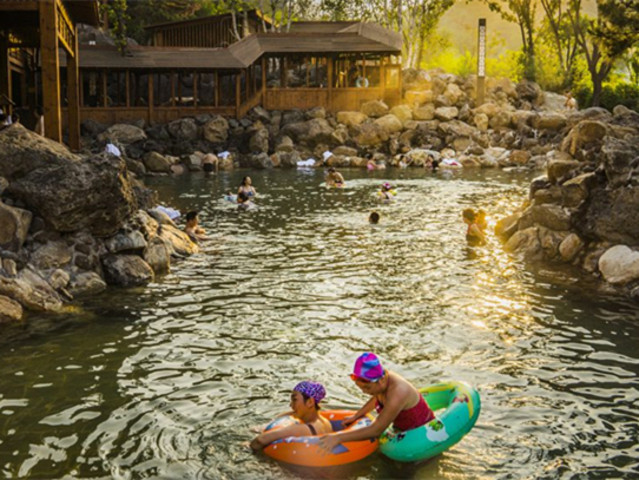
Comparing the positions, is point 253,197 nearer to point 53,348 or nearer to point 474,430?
point 53,348

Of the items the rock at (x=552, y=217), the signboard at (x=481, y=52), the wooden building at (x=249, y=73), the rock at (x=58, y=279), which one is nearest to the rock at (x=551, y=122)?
the signboard at (x=481, y=52)

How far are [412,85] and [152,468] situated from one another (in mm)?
49952

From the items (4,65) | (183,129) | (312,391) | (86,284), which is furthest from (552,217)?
(183,129)

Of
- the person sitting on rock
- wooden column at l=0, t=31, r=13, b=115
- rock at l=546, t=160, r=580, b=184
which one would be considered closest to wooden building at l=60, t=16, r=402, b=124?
wooden column at l=0, t=31, r=13, b=115

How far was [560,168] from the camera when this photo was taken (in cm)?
1928

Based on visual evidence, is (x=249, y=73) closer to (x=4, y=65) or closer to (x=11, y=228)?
(x=4, y=65)

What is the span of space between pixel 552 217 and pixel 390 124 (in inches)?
1269

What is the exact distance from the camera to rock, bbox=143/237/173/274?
53.9 ft

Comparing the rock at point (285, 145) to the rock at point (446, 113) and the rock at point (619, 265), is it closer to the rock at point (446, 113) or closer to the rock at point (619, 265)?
the rock at point (446, 113)

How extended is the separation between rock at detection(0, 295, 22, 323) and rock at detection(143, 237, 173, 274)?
13.2 feet

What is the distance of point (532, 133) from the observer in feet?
160

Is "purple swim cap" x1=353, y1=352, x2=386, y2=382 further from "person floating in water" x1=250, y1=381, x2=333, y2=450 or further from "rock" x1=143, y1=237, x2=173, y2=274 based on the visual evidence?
"rock" x1=143, y1=237, x2=173, y2=274

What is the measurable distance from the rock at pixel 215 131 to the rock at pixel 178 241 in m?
28.7

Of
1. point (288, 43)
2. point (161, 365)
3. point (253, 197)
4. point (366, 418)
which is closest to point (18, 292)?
point (161, 365)
